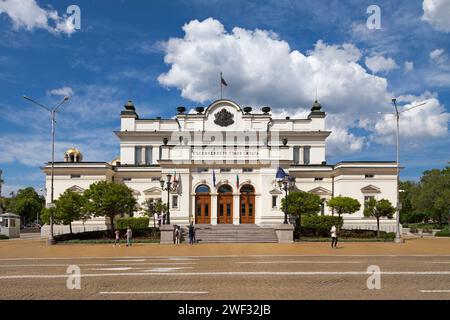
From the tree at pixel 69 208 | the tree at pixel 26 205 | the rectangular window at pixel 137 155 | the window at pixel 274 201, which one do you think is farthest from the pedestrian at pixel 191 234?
the tree at pixel 26 205

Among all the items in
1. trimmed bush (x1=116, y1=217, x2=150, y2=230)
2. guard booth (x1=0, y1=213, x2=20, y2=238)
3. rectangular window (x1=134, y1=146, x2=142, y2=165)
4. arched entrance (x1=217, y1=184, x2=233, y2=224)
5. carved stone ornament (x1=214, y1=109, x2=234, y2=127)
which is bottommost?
guard booth (x1=0, y1=213, x2=20, y2=238)

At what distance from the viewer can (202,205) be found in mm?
47625

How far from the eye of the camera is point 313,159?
60.0 m

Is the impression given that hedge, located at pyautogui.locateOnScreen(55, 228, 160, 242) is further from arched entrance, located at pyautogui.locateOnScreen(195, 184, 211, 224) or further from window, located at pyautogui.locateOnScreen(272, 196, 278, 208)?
window, located at pyautogui.locateOnScreen(272, 196, 278, 208)

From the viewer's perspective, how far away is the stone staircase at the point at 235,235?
3766cm

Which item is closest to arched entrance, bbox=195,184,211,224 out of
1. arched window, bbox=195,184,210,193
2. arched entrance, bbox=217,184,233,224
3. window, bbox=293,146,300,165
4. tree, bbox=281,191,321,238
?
arched window, bbox=195,184,210,193

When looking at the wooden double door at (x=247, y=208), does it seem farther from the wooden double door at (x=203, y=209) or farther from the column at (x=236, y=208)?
the wooden double door at (x=203, y=209)

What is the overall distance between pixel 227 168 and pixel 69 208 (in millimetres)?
17276

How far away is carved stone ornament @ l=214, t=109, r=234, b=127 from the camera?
5856 centimetres

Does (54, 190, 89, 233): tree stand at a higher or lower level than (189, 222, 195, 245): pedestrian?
higher

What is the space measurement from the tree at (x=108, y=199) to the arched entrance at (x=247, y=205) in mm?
12758

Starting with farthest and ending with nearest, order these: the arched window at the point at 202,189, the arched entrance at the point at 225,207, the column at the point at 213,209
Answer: the arched window at the point at 202,189
the arched entrance at the point at 225,207
the column at the point at 213,209

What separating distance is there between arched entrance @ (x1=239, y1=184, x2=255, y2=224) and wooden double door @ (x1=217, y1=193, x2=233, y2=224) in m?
1.15
